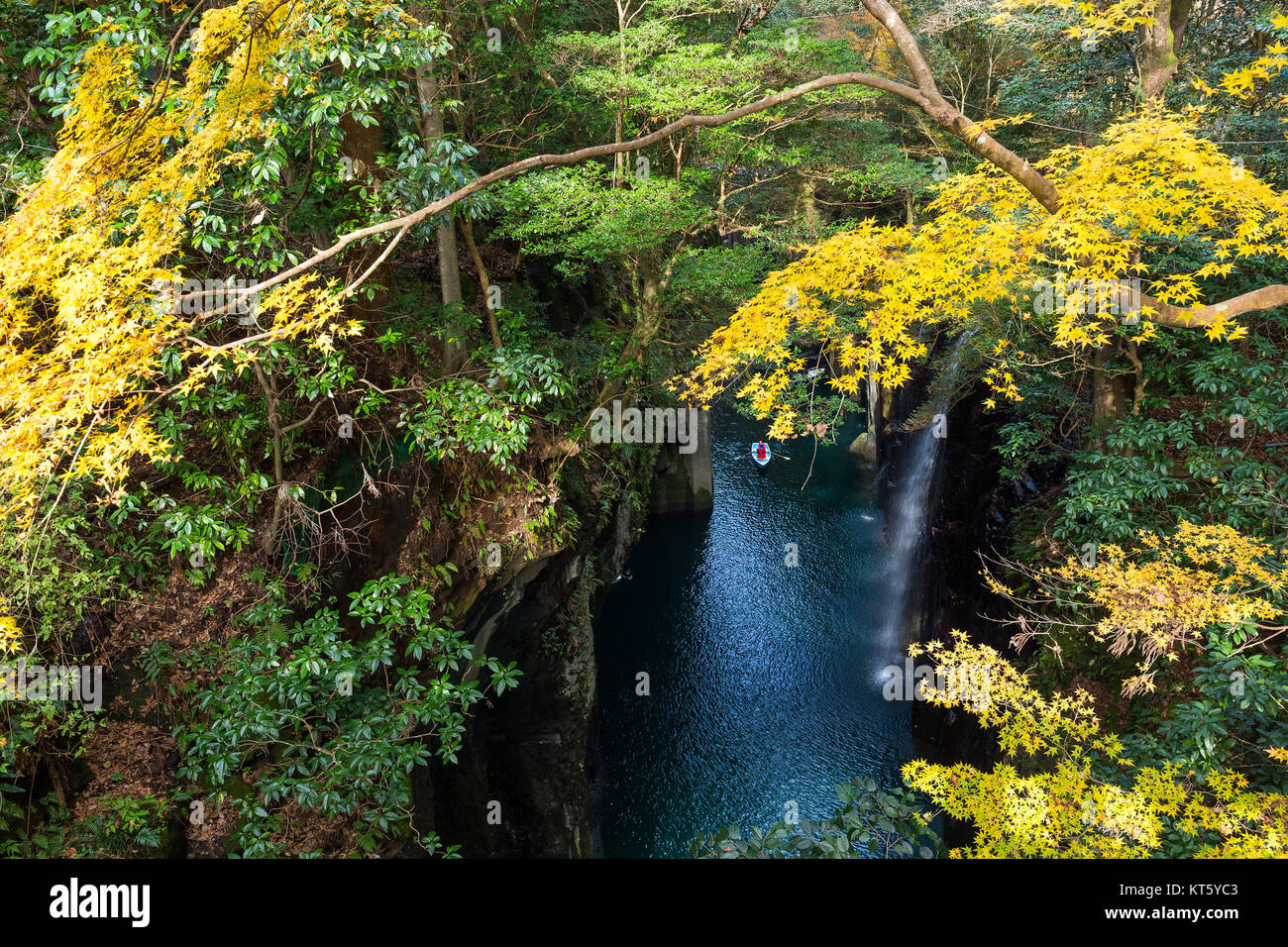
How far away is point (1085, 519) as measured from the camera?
815cm

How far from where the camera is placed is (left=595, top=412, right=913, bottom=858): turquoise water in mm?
10984

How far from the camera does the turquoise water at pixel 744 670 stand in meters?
11.0

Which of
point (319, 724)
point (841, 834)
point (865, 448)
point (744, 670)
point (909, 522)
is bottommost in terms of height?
point (841, 834)

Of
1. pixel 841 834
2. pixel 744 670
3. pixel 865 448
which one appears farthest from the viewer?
pixel 865 448

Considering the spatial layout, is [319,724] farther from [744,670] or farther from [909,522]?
[909,522]

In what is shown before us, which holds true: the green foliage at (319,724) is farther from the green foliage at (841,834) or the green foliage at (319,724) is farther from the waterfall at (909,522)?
the waterfall at (909,522)

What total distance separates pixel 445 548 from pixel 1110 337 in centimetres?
846

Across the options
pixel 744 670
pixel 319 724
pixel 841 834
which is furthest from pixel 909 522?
pixel 319 724

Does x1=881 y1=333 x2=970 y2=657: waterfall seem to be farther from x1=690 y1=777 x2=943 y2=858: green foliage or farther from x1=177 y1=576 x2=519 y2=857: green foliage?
x1=177 y1=576 x2=519 y2=857: green foliage

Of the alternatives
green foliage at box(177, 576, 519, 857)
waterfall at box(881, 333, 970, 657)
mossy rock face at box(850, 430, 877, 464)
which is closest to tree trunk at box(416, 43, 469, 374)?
green foliage at box(177, 576, 519, 857)

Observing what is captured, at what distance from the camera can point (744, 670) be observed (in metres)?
13.8

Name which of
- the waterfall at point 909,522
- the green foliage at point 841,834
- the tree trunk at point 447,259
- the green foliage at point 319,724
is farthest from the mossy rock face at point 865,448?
the green foliage at point 319,724
